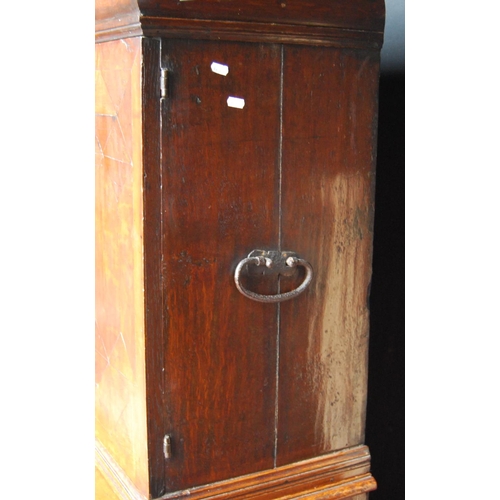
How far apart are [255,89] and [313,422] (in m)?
0.86

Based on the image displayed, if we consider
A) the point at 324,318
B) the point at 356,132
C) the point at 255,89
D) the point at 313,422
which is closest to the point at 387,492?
the point at 313,422

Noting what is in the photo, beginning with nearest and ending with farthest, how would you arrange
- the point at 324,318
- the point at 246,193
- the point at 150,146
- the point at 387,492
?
the point at 150,146
the point at 246,193
the point at 324,318
the point at 387,492

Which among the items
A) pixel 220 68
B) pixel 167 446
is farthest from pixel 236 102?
pixel 167 446

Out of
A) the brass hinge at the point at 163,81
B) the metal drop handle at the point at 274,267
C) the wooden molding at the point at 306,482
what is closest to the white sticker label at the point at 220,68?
the brass hinge at the point at 163,81

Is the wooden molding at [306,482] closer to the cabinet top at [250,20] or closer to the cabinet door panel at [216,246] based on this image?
the cabinet door panel at [216,246]

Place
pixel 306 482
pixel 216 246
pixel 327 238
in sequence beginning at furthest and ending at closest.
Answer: pixel 306 482, pixel 327 238, pixel 216 246

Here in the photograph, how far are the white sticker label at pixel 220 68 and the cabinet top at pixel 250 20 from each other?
0.06 m

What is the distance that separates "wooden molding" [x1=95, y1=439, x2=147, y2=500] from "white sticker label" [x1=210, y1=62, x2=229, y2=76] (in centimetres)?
100

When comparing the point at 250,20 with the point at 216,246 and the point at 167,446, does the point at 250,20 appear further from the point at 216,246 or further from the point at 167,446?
the point at 167,446

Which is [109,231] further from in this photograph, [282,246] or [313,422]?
[313,422]

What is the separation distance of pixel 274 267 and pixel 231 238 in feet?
0.43

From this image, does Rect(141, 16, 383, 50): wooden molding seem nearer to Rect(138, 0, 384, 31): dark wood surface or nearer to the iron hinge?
Rect(138, 0, 384, 31): dark wood surface

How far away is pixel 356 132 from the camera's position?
2031mm

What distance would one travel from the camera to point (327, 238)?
204 cm
